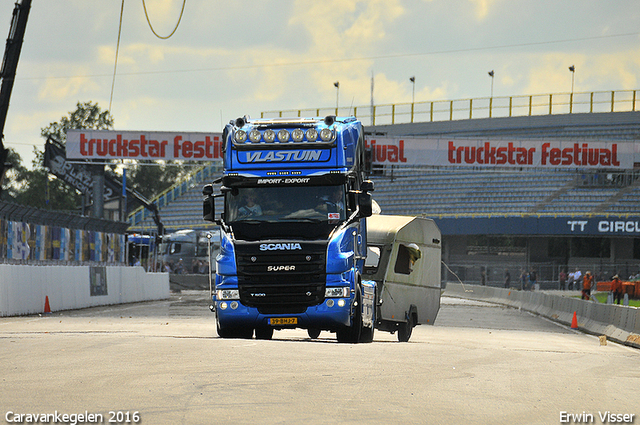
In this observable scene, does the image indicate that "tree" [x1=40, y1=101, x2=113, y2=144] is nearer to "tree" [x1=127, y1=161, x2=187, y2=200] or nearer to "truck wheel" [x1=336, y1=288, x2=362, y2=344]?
"tree" [x1=127, y1=161, x2=187, y2=200]

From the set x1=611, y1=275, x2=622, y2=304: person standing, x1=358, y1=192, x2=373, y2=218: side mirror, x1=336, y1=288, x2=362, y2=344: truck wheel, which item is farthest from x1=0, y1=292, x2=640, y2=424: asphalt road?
x1=611, y1=275, x2=622, y2=304: person standing

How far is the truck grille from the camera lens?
13.6 metres

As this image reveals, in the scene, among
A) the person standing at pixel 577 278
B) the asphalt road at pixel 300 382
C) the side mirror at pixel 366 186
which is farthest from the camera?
the person standing at pixel 577 278

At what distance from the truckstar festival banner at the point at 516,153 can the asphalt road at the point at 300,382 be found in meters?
29.7

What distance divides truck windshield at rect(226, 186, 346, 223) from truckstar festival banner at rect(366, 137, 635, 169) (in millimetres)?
31368

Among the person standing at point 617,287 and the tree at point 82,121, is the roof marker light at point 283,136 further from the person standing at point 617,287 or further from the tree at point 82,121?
the tree at point 82,121

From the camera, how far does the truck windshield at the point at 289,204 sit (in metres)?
13.7

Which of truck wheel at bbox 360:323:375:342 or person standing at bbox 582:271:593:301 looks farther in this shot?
person standing at bbox 582:271:593:301

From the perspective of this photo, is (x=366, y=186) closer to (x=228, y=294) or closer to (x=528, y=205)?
(x=228, y=294)

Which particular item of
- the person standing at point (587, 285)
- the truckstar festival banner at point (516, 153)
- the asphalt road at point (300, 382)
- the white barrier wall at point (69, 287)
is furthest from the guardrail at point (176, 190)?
the asphalt road at point (300, 382)

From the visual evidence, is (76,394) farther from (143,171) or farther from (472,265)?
(143,171)

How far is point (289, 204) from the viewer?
13.8 m

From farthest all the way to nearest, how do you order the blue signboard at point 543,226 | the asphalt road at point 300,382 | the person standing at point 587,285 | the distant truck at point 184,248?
the distant truck at point 184,248 → the blue signboard at point 543,226 → the person standing at point 587,285 → the asphalt road at point 300,382

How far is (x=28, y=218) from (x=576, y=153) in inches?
1093
